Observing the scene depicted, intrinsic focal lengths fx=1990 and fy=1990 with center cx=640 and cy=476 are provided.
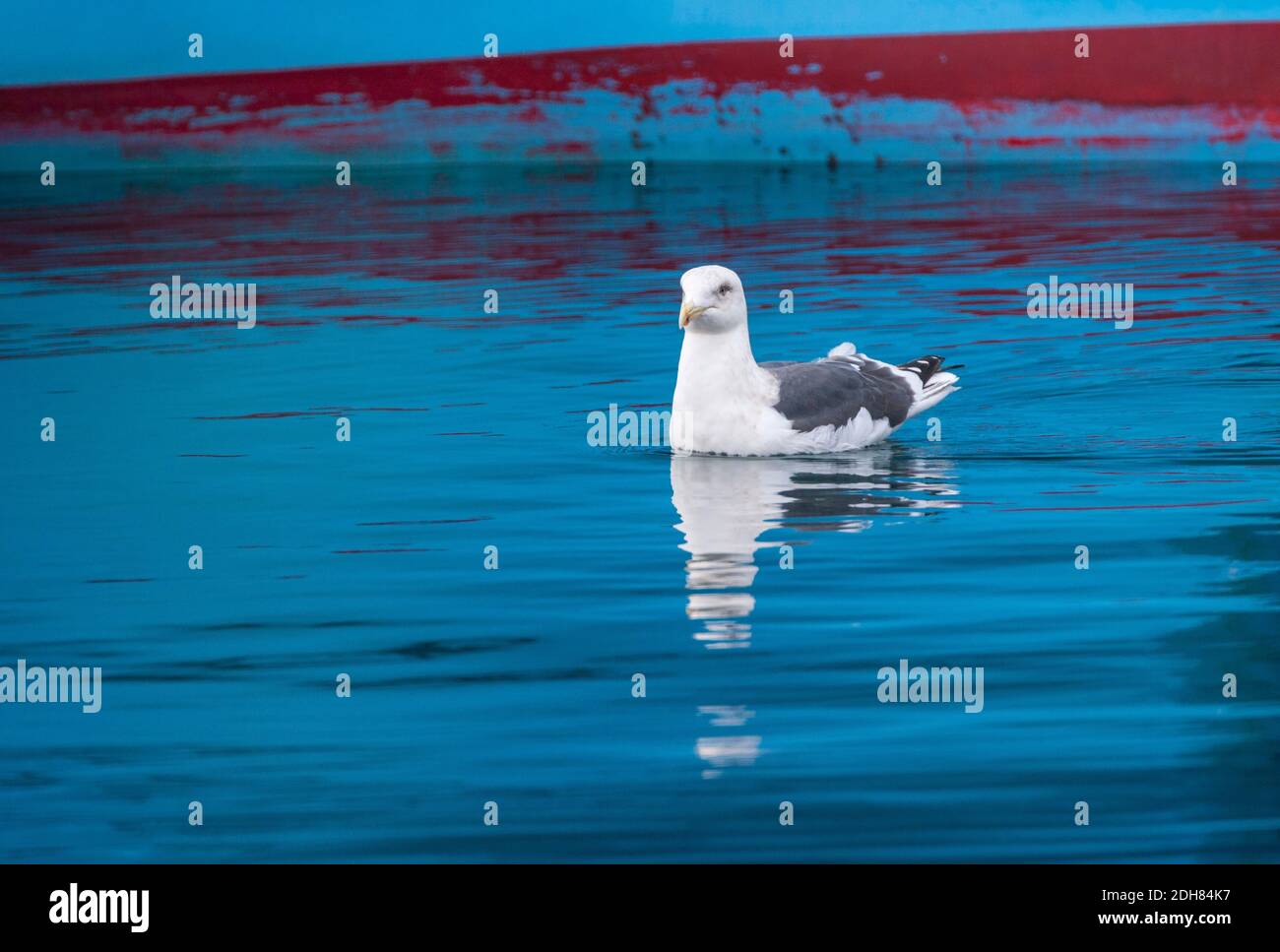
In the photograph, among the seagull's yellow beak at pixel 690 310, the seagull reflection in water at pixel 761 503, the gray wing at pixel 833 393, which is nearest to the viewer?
the seagull reflection in water at pixel 761 503

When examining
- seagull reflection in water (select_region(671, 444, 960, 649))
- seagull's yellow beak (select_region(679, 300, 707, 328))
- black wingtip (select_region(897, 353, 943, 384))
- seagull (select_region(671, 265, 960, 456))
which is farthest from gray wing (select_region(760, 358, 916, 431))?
seagull's yellow beak (select_region(679, 300, 707, 328))

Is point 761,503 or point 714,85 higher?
point 714,85

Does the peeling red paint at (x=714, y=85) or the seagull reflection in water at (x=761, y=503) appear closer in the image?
the seagull reflection in water at (x=761, y=503)

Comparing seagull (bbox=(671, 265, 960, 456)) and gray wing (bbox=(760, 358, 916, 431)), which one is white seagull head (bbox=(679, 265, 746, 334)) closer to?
seagull (bbox=(671, 265, 960, 456))

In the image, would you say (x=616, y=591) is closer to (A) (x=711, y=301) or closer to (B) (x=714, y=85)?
(A) (x=711, y=301)

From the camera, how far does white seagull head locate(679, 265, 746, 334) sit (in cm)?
923

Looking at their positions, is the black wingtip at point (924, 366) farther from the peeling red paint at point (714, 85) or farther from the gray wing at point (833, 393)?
the peeling red paint at point (714, 85)

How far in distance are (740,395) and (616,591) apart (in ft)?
7.11

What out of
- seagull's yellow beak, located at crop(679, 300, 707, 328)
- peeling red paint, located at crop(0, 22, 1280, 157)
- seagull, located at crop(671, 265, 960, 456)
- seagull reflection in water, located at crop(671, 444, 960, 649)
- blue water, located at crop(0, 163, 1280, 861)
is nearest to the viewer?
blue water, located at crop(0, 163, 1280, 861)

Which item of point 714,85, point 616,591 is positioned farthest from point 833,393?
point 714,85

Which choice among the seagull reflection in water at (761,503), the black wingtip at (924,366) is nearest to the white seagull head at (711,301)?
the seagull reflection in water at (761,503)

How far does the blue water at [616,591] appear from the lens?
209 inches

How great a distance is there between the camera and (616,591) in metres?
7.44

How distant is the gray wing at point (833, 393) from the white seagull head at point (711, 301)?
41 centimetres
